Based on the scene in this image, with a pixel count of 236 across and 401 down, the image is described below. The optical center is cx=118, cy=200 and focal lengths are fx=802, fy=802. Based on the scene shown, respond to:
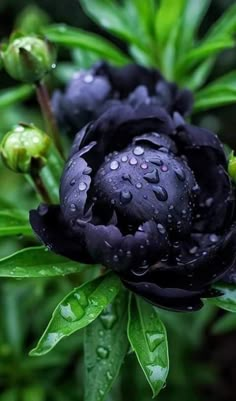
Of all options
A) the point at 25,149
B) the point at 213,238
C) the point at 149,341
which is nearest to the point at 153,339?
the point at 149,341

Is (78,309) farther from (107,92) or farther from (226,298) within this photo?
(107,92)

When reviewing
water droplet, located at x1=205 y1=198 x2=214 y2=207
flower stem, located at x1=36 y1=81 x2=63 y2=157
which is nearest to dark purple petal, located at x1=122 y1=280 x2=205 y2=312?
water droplet, located at x1=205 y1=198 x2=214 y2=207

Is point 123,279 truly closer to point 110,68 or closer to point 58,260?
point 58,260

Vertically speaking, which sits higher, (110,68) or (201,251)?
(110,68)

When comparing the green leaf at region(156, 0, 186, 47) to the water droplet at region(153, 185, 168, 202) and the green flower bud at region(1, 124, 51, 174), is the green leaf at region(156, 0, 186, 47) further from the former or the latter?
the water droplet at region(153, 185, 168, 202)

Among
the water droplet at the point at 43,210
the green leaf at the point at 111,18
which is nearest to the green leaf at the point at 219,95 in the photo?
the green leaf at the point at 111,18

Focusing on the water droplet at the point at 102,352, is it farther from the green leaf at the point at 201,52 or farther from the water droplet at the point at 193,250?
the green leaf at the point at 201,52

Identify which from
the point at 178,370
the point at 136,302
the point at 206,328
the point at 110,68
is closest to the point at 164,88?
the point at 110,68
